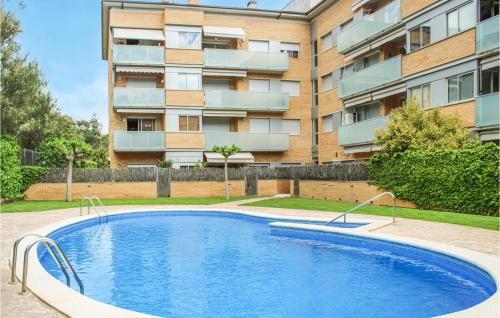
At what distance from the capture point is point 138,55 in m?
32.7

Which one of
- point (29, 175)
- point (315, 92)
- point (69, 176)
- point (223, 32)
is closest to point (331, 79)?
point (315, 92)

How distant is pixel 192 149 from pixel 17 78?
51.1 ft

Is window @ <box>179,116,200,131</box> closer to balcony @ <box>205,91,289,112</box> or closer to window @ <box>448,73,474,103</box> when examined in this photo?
balcony @ <box>205,91,289,112</box>

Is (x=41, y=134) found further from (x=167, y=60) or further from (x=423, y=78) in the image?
(x=423, y=78)

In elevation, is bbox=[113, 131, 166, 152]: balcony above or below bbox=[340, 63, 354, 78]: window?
below

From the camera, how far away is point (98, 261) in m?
11.3

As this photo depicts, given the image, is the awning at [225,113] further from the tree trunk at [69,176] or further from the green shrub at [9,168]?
the green shrub at [9,168]

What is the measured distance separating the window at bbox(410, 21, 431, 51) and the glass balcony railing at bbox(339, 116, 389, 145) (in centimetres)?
437

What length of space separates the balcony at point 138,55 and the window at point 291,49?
1022 cm

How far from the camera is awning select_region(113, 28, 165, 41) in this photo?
107 ft

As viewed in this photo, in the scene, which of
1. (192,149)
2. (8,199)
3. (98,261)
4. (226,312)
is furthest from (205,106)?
(226,312)

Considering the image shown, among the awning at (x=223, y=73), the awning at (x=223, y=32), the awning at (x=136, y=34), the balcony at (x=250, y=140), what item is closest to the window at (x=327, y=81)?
the balcony at (x=250, y=140)

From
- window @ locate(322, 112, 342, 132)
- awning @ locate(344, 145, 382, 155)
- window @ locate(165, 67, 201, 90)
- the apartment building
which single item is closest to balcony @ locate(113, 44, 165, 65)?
the apartment building

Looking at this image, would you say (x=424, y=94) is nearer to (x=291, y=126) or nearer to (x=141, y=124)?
(x=291, y=126)
